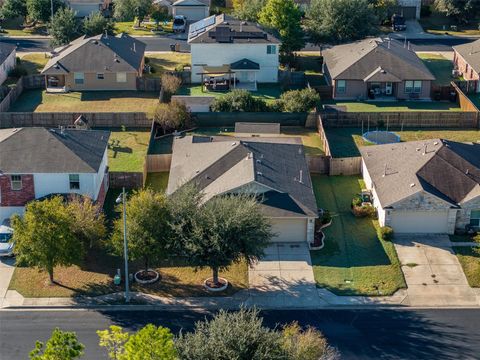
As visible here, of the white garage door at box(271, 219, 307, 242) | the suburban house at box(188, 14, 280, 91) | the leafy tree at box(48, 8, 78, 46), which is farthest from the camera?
the leafy tree at box(48, 8, 78, 46)

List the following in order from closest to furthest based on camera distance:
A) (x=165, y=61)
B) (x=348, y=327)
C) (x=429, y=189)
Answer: (x=348, y=327) < (x=429, y=189) < (x=165, y=61)

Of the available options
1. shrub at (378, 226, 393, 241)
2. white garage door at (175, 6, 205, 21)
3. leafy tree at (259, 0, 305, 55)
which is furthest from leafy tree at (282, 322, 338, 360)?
white garage door at (175, 6, 205, 21)

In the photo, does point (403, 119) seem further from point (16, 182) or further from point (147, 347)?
point (147, 347)

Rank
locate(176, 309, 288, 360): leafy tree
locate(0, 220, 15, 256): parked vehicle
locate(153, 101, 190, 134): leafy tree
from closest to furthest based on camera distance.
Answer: locate(176, 309, 288, 360): leafy tree → locate(0, 220, 15, 256): parked vehicle → locate(153, 101, 190, 134): leafy tree

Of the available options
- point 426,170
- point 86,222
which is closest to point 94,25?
point 86,222

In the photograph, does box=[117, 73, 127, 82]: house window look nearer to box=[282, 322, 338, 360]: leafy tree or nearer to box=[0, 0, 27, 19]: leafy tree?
box=[0, 0, 27, 19]: leafy tree

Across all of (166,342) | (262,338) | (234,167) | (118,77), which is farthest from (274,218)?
(118,77)

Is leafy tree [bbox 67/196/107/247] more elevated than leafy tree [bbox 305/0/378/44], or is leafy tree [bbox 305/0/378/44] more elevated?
leafy tree [bbox 305/0/378/44]
